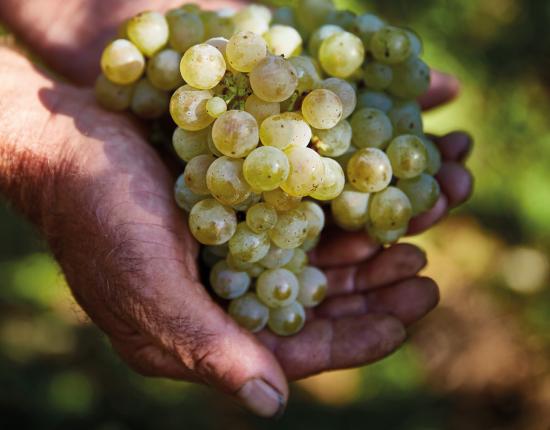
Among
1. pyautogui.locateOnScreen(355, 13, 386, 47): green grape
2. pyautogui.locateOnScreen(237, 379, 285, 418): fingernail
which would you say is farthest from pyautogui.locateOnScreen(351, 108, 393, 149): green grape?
pyautogui.locateOnScreen(237, 379, 285, 418): fingernail

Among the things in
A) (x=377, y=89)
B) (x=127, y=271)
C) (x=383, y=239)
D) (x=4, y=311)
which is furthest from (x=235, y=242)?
(x=4, y=311)

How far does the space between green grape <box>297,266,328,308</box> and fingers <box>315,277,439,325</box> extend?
0.21 ft

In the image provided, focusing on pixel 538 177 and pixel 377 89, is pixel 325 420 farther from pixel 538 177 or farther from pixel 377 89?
pixel 538 177

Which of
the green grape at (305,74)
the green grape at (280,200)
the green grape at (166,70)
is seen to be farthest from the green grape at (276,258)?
the green grape at (166,70)

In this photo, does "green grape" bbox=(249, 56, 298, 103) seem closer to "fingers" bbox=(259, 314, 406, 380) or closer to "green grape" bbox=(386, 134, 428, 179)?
"green grape" bbox=(386, 134, 428, 179)

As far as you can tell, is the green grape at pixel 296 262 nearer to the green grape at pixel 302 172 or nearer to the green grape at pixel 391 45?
the green grape at pixel 302 172

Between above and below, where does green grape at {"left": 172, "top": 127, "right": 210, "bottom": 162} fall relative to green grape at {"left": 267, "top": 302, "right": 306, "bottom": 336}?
above

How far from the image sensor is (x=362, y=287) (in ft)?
4.80

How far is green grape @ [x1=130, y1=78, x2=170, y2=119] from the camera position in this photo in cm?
139

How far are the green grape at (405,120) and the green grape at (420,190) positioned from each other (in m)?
0.10

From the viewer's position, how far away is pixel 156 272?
1105 mm

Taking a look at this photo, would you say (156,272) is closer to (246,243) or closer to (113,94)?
(246,243)

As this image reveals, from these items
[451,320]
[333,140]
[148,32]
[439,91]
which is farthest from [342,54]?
[451,320]

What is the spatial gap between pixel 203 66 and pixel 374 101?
Result: 42cm
